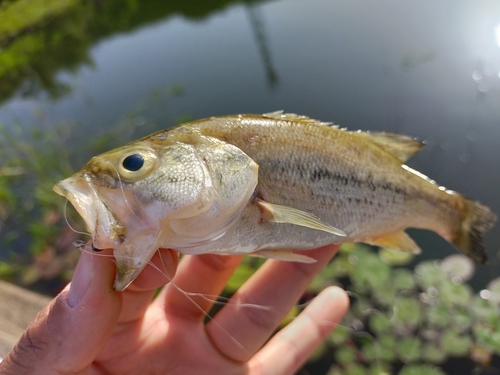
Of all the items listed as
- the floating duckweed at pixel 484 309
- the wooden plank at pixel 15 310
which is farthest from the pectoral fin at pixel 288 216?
the wooden plank at pixel 15 310

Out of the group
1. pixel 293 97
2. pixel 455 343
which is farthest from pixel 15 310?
pixel 293 97

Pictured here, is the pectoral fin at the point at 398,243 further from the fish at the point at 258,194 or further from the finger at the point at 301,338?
the finger at the point at 301,338

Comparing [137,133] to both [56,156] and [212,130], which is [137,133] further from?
[212,130]

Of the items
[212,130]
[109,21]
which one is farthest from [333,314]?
[109,21]

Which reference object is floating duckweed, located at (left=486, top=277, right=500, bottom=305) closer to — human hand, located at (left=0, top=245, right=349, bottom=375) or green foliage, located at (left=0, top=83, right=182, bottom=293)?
human hand, located at (left=0, top=245, right=349, bottom=375)

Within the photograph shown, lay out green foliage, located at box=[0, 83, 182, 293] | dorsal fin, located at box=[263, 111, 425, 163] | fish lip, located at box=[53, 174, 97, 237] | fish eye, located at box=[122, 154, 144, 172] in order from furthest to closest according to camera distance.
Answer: green foliage, located at box=[0, 83, 182, 293], dorsal fin, located at box=[263, 111, 425, 163], fish eye, located at box=[122, 154, 144, 172], fish lip, located at box=[53, 174, 97, 237]

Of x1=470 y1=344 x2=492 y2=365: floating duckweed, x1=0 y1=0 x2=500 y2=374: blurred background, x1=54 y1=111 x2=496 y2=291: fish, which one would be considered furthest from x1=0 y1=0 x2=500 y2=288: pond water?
x1=54 y1=111 x2=496 y2=291: fish

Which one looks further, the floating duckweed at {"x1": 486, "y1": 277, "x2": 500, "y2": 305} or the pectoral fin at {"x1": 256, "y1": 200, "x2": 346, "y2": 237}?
the floating duckweed at {"x1": 486, "y1": 277, "x2": 500, "y2": 305}
